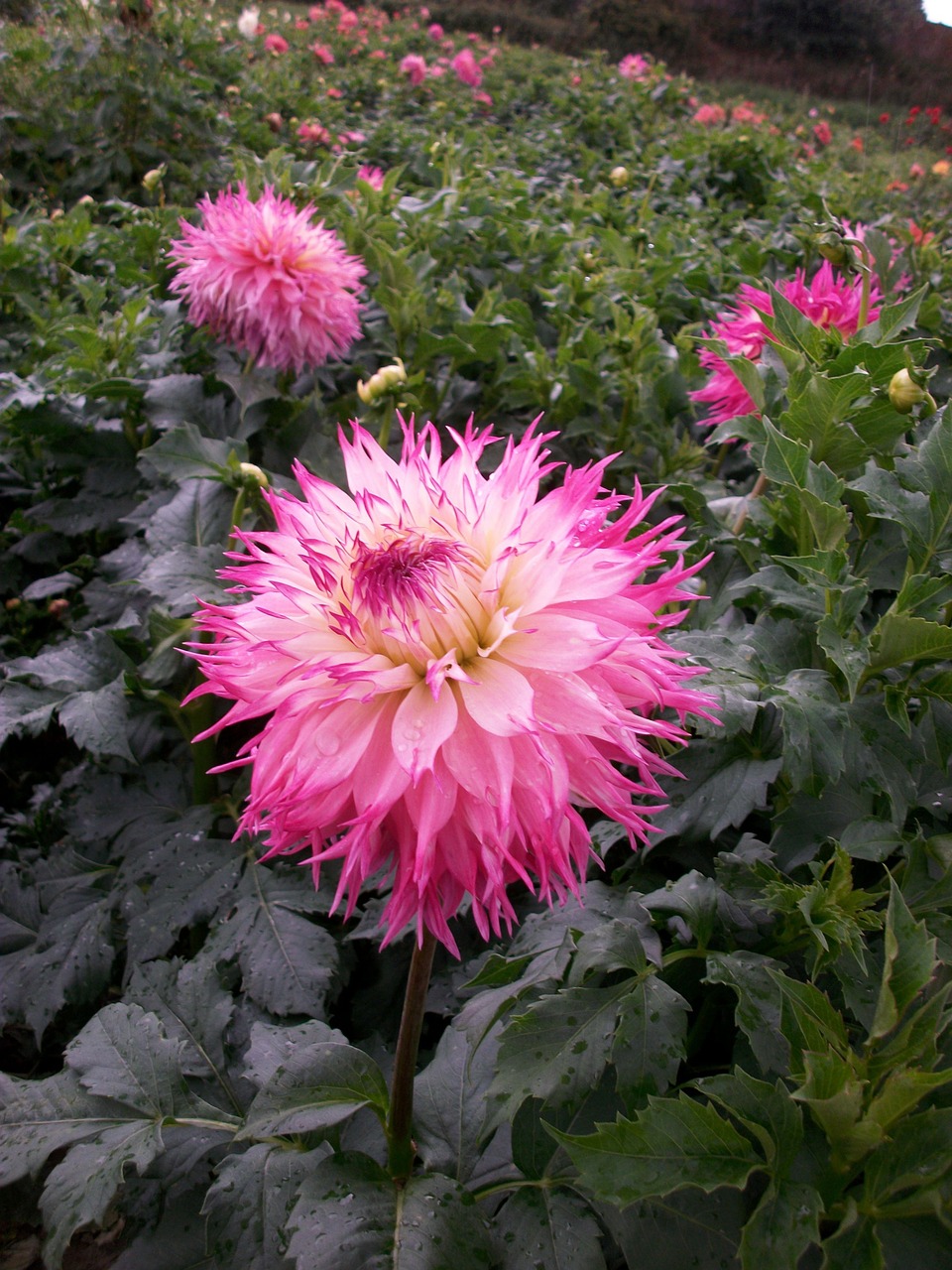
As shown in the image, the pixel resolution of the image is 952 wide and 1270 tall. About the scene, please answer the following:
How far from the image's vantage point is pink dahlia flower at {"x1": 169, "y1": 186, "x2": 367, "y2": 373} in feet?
6.00

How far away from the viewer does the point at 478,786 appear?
2.28 ft

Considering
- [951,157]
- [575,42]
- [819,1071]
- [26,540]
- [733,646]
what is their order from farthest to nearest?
1. [575,42]
2. [951,157]
3. [26,540]
4. [733,646]
5. [819,1071]

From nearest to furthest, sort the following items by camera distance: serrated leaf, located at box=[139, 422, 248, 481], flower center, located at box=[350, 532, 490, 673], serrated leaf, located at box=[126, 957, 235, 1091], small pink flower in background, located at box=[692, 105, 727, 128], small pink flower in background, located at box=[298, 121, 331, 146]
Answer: flower center, located at box=[350, 532, 490, 673] → serrated leaf, located at box=[126, 957, 235, 1091] → serrated leaf, located at box=[139, 422, 248, 481] → small pink flower in background, located at box=[298, 121, 331, 146] → small pink flower in background, located at box=[692, 105, 727, 128]

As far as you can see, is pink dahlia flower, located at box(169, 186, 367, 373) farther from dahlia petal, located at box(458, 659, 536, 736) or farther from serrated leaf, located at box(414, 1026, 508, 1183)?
serrated leaf, located at box(414, 1026, 508, 1183)

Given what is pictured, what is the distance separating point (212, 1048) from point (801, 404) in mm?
1301

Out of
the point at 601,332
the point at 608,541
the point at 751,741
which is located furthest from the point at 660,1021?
the point at 601,332

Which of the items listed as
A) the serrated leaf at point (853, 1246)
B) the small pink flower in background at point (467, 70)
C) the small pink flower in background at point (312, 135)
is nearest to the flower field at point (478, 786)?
the serrated leaf at point (853, 1246)

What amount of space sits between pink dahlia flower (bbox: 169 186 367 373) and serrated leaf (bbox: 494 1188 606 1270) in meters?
1.72

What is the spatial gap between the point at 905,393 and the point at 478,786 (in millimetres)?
816

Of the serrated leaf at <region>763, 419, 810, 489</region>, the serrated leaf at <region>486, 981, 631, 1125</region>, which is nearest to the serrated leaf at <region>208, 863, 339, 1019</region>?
the serrated leaf at <region>486, 981, 631, 1125</region>

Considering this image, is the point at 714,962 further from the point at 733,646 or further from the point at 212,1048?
the point at 212,1048

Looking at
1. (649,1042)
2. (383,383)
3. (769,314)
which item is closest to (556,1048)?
(649,1042)

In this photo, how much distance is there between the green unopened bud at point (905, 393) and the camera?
1051 mm

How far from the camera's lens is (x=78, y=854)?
5.79 feet
